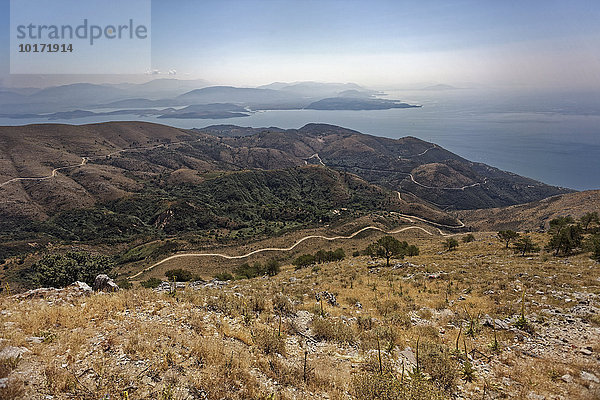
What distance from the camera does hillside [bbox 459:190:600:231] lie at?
57.1 metres

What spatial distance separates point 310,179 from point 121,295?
418 ft

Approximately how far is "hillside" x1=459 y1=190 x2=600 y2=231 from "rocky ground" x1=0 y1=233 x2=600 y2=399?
56019 mm

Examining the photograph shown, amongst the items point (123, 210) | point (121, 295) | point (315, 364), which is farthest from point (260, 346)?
point (123, 210)

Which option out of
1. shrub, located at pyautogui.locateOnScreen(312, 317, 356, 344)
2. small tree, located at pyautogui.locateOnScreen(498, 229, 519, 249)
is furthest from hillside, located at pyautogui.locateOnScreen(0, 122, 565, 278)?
shrub, located at pyautogui.locateOnScreen(312, 317, 356, 344)

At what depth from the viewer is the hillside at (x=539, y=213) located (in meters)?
57.1

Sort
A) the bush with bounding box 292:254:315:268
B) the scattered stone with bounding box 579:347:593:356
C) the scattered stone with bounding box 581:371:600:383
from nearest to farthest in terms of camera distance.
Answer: the scattered stone with bounding box 581:371:600:383, the scattered stone with bounding box 579:347:593:356, the bush with bounding box 292:254:315:268

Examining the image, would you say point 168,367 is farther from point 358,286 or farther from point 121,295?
point 358,286

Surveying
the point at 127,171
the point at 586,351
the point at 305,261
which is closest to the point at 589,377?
the point at 586,351

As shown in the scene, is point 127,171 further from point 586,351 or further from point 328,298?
point 586,351

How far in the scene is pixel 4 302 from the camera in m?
8.77

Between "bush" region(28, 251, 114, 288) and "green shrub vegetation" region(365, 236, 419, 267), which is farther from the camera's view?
"green shrub vegetation" region(365, 236, 419, 267)

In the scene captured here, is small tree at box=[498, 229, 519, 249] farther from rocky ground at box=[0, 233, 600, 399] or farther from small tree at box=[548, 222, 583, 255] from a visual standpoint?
rocky ground at box=[0, 233, 600, 399]

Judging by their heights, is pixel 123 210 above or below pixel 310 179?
below

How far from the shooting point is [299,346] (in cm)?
773
